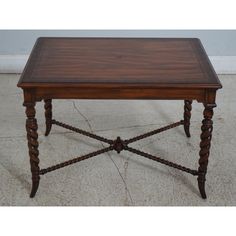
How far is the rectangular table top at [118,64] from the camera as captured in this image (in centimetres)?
252

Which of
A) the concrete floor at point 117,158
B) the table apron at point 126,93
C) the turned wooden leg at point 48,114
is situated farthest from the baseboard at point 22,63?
the table apron at point 126,93

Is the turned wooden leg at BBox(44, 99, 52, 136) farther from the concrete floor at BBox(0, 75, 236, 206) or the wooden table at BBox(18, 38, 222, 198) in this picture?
the wooden table at BBox(18, 38, 222, 198)

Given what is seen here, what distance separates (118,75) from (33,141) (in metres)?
0.56

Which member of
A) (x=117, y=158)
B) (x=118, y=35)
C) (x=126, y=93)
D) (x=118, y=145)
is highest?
(x=126, y=93)

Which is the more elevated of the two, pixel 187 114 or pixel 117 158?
pixel 187 114

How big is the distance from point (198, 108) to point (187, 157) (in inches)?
29.2

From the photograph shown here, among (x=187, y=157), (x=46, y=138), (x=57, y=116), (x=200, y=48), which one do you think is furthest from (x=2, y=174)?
(x=200, y=48)

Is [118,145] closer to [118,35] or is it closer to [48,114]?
[48,114]

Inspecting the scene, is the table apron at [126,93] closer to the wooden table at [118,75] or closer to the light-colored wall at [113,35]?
the wooden table at [118,75]

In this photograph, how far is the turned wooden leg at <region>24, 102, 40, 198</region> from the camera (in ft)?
8.41

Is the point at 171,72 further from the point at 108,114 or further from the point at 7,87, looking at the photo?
the point at 7,87

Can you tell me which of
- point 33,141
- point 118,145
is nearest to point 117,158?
point 118,145

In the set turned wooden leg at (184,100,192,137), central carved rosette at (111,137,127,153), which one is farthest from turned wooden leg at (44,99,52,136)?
turned wooden leg at (184,100,192,137)

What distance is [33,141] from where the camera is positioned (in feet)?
8.79
